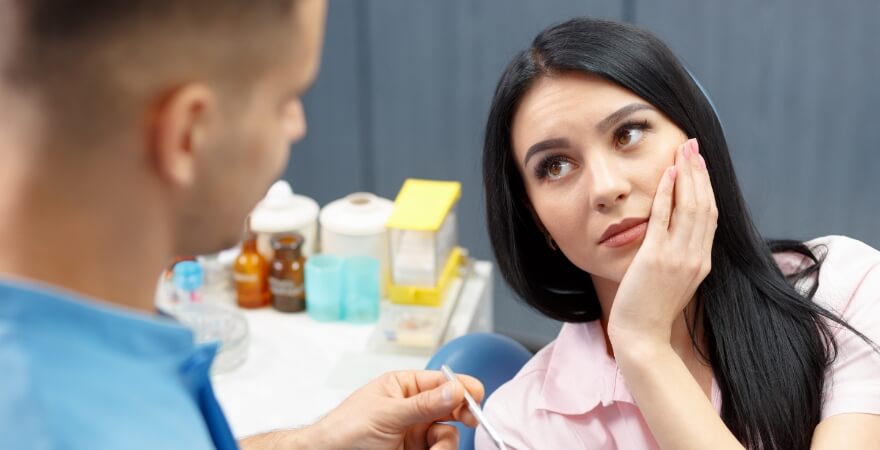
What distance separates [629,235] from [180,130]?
85cm

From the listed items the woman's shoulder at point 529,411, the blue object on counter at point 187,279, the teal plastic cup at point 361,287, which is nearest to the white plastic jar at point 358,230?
the teal plastic cup at point 361,287

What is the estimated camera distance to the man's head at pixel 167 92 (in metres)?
0.56

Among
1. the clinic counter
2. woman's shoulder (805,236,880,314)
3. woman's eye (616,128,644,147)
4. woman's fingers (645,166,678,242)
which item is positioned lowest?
the clinic counter

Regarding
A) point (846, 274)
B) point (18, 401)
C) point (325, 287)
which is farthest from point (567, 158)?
point (18, 401)

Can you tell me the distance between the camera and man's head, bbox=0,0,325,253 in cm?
56

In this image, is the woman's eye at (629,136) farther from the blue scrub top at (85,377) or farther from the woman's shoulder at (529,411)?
the blue scrub top at (85,377)

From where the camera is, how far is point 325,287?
6.84 ft

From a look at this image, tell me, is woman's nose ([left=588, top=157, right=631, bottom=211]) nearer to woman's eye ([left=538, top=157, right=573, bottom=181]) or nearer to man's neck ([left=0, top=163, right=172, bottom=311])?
woman's eye ([left=538, top=157, right=573, bottom=181])

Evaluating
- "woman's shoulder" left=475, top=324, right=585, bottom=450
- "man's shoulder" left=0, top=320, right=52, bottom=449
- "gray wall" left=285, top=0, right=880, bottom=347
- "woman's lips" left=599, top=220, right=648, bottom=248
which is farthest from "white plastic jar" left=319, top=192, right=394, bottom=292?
"man's shoulder" left=0, top=320, right=52, bottom=449

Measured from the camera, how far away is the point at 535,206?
1438mm

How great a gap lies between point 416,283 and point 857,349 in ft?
3.08

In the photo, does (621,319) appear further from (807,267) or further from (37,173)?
(37,173)

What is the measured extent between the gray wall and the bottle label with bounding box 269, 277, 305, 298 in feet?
2.65

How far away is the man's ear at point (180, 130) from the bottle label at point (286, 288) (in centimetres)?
152
